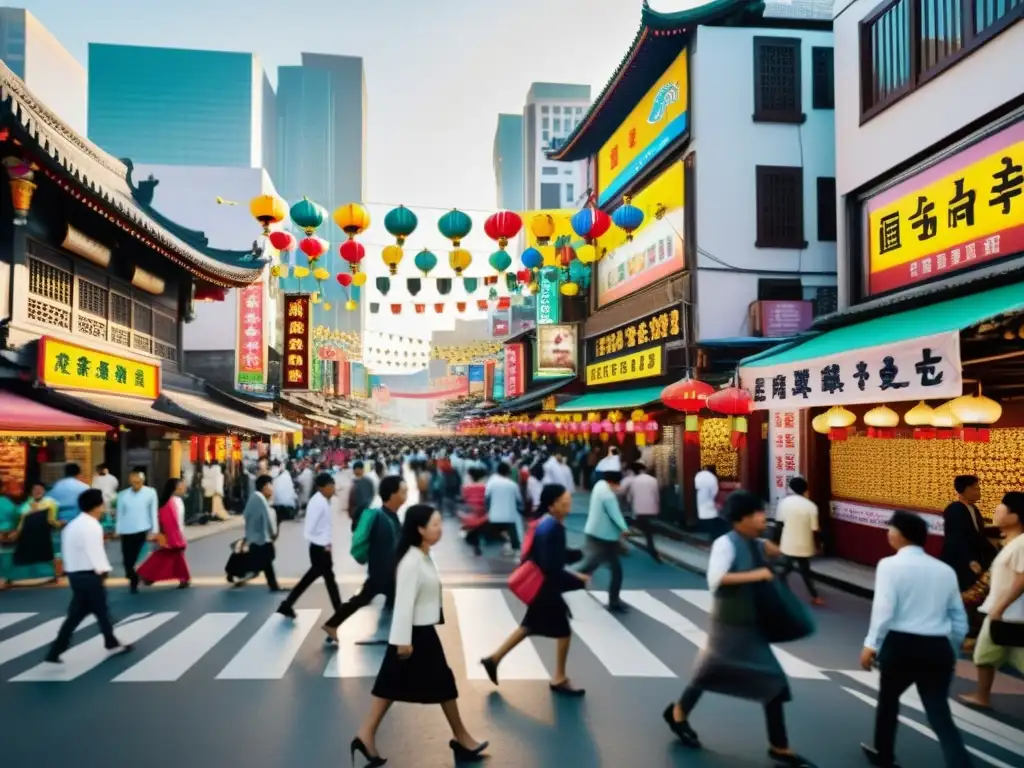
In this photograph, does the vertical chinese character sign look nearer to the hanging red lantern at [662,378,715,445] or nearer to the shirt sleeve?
the hanging red lantern at [662,378,715,445]

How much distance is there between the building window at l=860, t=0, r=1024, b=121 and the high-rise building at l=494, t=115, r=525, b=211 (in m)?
176

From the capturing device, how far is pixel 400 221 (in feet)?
42.7

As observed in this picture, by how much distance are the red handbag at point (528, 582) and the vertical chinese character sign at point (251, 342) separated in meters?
24.2

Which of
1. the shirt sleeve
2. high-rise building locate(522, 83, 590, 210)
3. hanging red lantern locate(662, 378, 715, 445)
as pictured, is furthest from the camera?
high-rise building locate(522, 83, 590, 210)

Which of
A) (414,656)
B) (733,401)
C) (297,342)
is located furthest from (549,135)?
(414,656)

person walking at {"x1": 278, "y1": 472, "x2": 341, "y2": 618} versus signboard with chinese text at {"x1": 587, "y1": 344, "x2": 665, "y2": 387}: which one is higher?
signboard with chinese text at {"x1": 587, "y1": 344, "x2": 665, "y2": 387}

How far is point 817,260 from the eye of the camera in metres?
19.2

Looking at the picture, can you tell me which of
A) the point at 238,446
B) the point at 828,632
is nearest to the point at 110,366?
the point at 238,446

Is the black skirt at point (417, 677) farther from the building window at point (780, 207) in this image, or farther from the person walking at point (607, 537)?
the building window at point (780, 207)

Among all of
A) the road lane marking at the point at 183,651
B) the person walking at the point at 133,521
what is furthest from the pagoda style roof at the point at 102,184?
the road lane marking at the point at 183,651

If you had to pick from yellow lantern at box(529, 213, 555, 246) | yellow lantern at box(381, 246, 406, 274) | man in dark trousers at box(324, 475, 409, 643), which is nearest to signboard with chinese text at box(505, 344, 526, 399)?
yellow lantern at box(381, 246, 406, 274)

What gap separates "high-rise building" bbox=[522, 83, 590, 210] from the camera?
406 ft

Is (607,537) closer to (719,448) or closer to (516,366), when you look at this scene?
(719,448)

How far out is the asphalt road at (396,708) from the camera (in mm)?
5359
